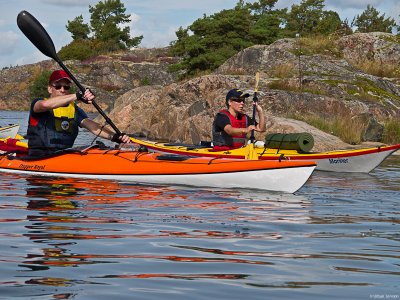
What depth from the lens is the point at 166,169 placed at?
9797mm

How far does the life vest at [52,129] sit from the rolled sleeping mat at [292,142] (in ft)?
14.1

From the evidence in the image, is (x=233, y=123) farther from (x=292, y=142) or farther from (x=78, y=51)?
(x=78, y=51)

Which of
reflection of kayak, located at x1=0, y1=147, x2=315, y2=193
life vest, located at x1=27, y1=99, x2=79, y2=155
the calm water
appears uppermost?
life vest, located at x1=27, y1=99, x2=79, y2=155

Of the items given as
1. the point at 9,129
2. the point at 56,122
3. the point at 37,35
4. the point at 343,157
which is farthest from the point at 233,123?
the point at 9,129

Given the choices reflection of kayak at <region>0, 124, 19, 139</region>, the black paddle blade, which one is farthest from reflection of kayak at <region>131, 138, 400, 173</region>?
reflection of kayak at <region>0, 124, 19, 139</region>

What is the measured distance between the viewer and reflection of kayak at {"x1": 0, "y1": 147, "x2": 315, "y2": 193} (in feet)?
30.3

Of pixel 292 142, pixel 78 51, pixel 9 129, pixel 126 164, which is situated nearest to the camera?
pixel 126 164

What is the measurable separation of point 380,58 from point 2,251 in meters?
22.4

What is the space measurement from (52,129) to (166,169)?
1.66 m

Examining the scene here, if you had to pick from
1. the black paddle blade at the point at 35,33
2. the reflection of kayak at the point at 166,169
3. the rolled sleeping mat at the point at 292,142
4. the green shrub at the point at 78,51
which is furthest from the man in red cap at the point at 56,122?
the green shrub at the point at 78,51

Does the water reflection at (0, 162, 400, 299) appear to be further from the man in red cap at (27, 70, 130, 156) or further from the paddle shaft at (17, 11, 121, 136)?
the paddle shaft at (17, 11, 121, 136)

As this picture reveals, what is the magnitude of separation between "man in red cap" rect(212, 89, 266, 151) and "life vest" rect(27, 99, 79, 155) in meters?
2.60

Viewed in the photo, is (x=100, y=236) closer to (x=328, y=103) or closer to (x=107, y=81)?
(x=328, y=103)

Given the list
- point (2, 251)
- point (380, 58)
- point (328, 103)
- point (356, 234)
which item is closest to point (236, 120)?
point (356, 234)
